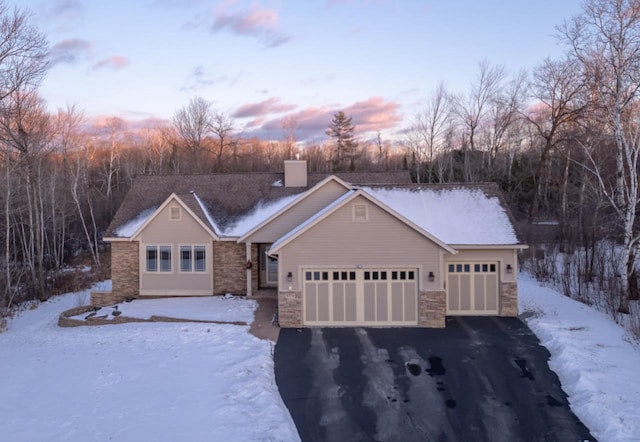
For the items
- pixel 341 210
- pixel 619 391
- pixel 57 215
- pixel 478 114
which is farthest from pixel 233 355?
pixel 478 114

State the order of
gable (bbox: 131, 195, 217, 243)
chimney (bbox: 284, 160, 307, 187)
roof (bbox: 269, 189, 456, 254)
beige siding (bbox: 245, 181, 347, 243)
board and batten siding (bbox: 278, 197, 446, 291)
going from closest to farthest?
1. roof (bbox: 269, 189, 456, 254)
2. board and batten siding (bbox: 278, 197, 446, 291)
3. beige siding (bbox: 245, 181, 347, 243)
4. gable (bbox: 131, 195, 217, 243)
5. chimney (bbox: 284, 160, 307, 187)

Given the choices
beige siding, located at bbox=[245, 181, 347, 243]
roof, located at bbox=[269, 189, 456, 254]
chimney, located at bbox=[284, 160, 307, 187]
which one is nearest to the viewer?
roof, located at bbox=[269, 189, 456, 254]

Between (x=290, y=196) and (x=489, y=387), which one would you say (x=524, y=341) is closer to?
(x=489, y=387)

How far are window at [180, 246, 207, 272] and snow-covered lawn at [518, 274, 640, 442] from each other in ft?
41.3

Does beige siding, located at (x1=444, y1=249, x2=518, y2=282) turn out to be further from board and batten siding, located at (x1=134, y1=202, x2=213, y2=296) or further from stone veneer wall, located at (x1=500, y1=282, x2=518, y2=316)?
board and batten siding, located at (x1=134, y1=202, x2=213, y2=296)

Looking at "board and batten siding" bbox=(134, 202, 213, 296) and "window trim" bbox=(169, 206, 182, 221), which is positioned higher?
"window trim" bbox=(169, 206, 182, 221)

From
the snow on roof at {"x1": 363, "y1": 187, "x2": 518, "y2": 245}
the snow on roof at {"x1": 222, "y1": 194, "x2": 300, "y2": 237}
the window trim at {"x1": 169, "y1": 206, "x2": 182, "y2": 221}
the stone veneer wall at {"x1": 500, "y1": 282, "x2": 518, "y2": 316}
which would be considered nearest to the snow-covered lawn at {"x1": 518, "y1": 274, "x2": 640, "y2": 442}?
the stone veneer wall at {"x1": 500, "y1": 282, "x2": 518, "y2": 316}

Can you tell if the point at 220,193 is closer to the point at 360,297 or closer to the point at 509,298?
the point at 360,297

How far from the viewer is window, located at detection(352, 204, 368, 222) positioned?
15.1 m

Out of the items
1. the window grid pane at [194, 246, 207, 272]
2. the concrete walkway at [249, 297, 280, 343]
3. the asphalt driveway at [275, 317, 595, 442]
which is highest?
the window grid pane at [194, 246, 207, 272]

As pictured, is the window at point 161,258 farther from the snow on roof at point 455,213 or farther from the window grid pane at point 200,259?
the snow on roof at point 455,213

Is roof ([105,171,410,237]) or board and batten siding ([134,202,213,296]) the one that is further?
roof ([105,171,410,237])

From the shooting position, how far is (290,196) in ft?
68.2

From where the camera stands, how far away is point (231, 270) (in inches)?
755
